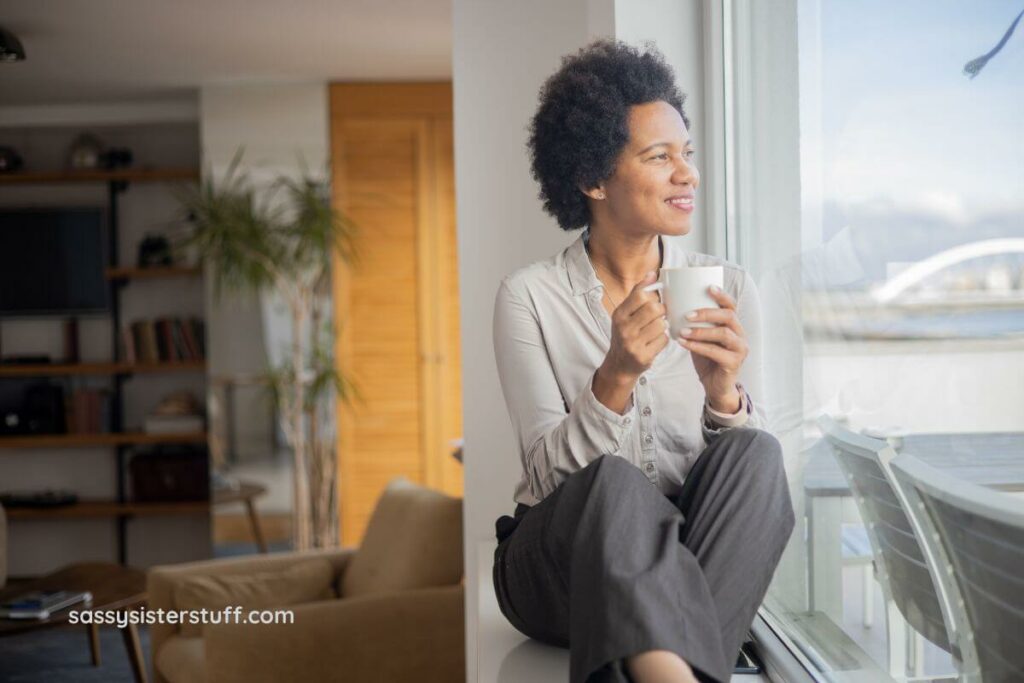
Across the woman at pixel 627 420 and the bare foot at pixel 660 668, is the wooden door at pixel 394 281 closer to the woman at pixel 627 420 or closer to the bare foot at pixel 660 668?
the woman at pixel 627 420

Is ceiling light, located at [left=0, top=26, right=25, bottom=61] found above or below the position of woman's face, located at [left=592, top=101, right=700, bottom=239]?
above

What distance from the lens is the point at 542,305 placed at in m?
1.73

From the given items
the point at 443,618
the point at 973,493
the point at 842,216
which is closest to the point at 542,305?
the point at 842,216

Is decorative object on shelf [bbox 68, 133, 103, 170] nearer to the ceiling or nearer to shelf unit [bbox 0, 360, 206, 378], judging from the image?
the ceiling

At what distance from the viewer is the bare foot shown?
1.19 meters

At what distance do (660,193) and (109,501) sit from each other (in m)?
5.42

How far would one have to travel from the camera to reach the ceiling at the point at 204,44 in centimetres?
434

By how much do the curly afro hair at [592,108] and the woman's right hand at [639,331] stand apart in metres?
0.35

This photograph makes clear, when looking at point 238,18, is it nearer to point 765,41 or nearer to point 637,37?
point 637,37

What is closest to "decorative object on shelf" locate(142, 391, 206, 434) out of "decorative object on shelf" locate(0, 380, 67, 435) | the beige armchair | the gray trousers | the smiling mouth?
"decorative object on shelf" locate(0, 380, 67, 435)

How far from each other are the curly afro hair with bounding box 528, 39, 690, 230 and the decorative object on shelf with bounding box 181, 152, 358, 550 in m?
3.85

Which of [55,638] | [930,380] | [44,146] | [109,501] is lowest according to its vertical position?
[55,638]

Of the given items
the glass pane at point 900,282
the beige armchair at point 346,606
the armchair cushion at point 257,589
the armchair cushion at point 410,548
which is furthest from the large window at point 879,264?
the armchair cushion at point 257,589

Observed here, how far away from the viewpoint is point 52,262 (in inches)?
240
